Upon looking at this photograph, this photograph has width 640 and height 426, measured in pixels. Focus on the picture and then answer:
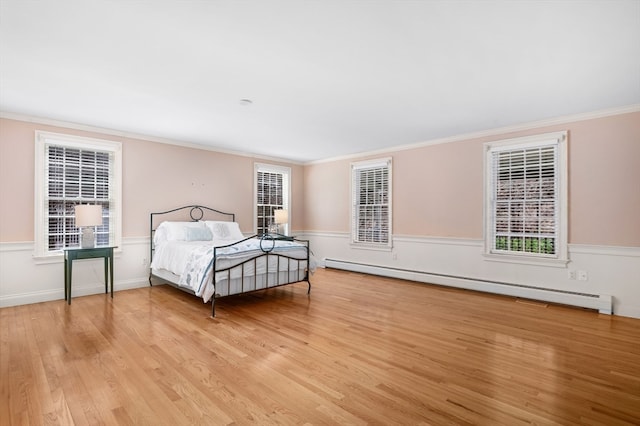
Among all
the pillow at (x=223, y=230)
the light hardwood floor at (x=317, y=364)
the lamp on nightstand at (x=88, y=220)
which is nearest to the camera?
the light hardwood floor at (x=317, y=364)

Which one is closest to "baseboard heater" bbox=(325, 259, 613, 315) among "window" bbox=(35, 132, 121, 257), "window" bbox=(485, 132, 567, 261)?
"window" bbox=(485, 132, 567, 261)

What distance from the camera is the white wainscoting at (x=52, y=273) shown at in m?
4.20

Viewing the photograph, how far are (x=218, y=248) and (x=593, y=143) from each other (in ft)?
16.0

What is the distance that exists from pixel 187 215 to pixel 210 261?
2.30 m

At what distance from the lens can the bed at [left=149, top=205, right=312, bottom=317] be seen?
3899 mm

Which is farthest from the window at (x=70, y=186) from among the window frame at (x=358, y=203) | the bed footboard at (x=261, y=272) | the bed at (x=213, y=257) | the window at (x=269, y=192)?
the window frame at (x=358, y=203)

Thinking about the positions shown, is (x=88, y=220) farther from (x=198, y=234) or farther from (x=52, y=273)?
(x=198, y=234)

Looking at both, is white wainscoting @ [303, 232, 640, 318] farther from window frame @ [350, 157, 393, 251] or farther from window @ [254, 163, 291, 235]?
window @ [254, 163, 291, 235]

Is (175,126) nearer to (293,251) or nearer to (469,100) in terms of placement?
(293,251)

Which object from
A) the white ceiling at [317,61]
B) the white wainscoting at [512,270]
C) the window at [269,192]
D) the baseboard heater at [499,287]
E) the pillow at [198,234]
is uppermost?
the white ceiling at [317,61]

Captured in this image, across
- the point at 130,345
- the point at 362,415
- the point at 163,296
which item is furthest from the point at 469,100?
the point at 163,296

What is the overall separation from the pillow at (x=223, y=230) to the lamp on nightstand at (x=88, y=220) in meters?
1.60

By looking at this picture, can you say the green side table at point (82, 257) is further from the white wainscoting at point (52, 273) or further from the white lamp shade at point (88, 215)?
the white lamp shade at point (88, 215)

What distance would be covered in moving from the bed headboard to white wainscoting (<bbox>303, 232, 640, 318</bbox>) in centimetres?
252
